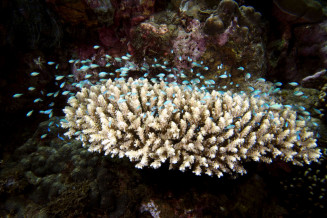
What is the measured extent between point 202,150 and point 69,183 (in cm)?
245

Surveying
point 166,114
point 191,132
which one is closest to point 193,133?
point 191,132

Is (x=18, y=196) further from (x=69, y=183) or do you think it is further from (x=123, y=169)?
(x=123, y=169)

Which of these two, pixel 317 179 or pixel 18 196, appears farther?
pixel 317 179

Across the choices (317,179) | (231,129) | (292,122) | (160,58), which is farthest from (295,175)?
(160,58)

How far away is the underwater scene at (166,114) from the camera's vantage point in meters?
2.92

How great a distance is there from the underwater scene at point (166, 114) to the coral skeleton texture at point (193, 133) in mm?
22

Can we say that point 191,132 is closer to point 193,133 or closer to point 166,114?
point 193,133

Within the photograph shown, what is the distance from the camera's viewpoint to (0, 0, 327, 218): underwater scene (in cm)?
292

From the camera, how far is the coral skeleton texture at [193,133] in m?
2.82

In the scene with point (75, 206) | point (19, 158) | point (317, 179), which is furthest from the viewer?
point (19, 158)

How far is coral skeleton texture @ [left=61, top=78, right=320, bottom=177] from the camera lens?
9.25 ft

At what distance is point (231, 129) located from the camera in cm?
291

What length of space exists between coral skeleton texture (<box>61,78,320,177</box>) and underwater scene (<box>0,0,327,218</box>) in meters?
0.02

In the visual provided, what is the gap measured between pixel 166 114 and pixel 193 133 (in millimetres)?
540
